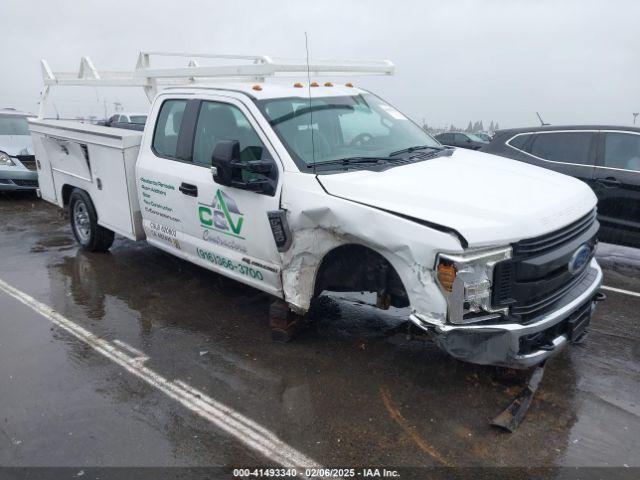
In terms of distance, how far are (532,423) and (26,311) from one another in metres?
4.54

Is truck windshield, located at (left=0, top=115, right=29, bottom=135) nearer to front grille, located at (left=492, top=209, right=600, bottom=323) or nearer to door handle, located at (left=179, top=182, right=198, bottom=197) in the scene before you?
door handle, located at (left=179, top=182, right=198, bottom=197)

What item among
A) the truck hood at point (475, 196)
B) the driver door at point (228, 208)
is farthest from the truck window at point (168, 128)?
the truck hood at point (475, 196)

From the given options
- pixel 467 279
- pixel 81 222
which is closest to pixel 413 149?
pixel 467 279

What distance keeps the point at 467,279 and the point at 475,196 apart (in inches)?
23.5

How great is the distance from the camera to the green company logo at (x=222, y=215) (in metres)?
4.28

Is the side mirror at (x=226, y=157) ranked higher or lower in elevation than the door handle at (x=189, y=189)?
higher

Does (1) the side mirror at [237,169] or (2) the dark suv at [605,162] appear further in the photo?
(2) the dark suv at [605,162]

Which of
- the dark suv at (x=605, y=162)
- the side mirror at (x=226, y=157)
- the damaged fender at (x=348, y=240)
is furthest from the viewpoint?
the dark suv at (x=605, y=162)

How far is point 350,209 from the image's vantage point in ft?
11.3

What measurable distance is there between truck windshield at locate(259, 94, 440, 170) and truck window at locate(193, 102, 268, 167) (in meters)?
0.23

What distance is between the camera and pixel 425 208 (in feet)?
10.5

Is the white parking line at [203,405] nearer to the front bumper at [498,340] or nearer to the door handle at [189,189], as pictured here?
the front bumper at [498,340]

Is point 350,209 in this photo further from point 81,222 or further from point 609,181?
point 81,222

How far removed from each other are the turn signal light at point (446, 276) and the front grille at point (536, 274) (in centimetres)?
25
